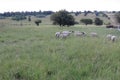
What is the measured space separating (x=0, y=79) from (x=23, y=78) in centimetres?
53

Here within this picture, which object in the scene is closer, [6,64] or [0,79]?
[0,79]

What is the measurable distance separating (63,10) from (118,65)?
38.8m

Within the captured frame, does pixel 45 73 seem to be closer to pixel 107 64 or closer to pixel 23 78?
pixel 23 78

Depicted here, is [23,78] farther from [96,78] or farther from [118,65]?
[118,65]

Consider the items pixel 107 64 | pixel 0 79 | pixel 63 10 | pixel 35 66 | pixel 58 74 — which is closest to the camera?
pixel 0 79

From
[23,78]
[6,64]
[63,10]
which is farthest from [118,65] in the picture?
[63,10]

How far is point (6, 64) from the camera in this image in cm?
595

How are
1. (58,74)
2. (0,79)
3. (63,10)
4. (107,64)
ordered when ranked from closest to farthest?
(0,79), (58,74), (107,64), (63,10)

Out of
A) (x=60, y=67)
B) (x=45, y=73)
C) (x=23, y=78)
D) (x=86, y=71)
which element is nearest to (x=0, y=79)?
(x=23, y=78)

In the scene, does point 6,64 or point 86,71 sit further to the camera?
point 6,64

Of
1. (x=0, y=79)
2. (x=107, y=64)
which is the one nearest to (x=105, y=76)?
(x=107, y=64)

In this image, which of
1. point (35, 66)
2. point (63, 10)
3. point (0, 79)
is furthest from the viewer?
point (63, 10)

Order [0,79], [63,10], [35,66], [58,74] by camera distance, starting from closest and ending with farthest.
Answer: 1. [0,79]
2. [58,74]
3. [35,66]
4. [63,10]

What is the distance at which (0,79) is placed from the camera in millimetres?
4695
